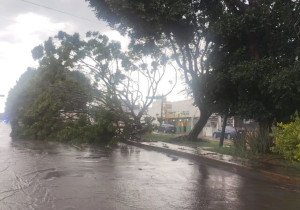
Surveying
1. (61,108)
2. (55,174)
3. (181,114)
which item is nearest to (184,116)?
(181,114)

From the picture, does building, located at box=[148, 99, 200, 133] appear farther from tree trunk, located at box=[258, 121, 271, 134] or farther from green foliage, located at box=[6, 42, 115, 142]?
tree trunk, located at box=[258, 121, 271, 134]

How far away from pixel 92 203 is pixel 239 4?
13220 mm

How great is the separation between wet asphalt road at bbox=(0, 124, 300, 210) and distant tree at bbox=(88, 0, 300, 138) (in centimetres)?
436

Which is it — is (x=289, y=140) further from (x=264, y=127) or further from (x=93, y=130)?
(x=93, y=130)

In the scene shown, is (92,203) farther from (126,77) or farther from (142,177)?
(126,77)

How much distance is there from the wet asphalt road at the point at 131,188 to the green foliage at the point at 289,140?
281cm

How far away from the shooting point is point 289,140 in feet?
47.3

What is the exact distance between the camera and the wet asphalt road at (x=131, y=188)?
776 cm

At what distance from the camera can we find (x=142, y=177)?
11.2 meters

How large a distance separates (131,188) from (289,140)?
23.5ft

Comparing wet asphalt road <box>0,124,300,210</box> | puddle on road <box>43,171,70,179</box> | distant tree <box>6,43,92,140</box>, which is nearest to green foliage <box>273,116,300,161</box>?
wet asphalt road <box>0,124,300,210</box>

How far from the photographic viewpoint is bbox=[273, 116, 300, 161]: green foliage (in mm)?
14102

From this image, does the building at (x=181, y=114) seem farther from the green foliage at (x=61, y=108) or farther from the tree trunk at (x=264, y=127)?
the tree trunk at (x=264, y=127)

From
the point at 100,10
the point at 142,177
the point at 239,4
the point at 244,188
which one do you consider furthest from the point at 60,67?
the point at 244,188
